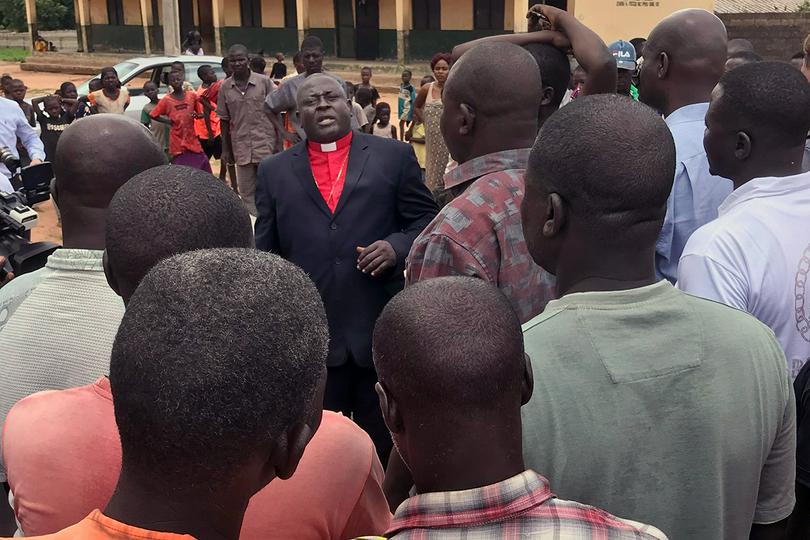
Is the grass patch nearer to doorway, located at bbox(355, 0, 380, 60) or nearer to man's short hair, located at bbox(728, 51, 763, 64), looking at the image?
doorway, located at bbox(355, 0, 380, 60)

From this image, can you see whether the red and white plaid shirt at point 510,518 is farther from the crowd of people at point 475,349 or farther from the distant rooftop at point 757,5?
the distant rooftop at point 757,5

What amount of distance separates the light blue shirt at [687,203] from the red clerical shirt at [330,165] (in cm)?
148

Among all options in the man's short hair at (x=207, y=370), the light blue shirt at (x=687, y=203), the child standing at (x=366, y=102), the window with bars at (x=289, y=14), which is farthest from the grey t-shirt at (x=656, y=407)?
the window with bars at (x=289, y=14)

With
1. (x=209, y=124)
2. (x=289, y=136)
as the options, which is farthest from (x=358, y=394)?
(x=209, y=124)

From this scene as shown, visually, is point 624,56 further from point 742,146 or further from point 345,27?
point 345,27

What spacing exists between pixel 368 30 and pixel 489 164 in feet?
83.2

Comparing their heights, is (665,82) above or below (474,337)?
above

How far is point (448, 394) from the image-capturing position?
5.04 ft

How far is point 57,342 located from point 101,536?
3.38ft

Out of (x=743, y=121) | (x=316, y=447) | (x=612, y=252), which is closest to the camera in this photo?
(x=316, y=447)

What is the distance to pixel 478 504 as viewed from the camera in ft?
4.81

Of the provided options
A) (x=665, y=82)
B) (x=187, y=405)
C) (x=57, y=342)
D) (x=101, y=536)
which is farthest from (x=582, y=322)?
(x=665, y=82)

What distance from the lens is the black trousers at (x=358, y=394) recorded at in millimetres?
3916

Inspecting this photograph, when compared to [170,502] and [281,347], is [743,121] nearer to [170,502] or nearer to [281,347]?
[281,347]
